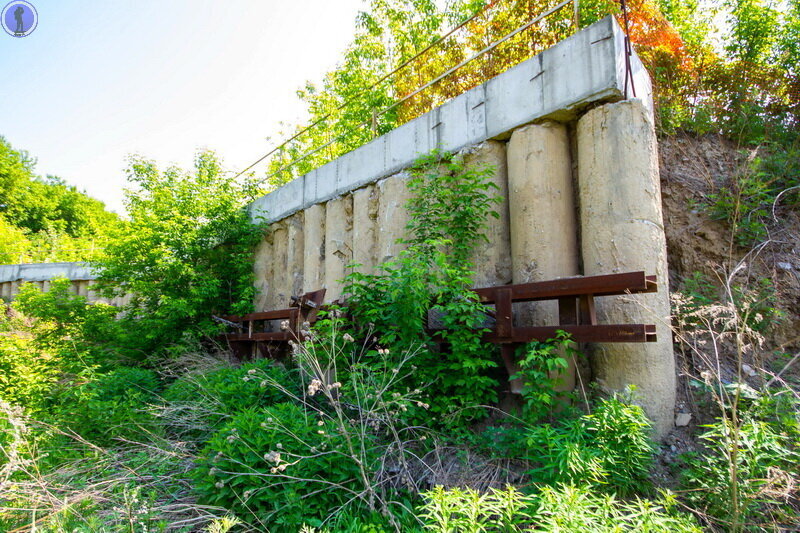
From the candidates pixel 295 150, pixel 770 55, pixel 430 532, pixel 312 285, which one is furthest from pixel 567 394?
pixel 295 150

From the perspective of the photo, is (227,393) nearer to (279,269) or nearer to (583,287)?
(279,269)

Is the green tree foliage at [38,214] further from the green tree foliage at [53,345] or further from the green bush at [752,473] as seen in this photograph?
the green bush at [752,473]

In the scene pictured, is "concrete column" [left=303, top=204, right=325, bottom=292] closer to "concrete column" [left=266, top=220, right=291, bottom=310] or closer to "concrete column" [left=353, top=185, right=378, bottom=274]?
"concrete column" [left=266, top=220, right=291, bottom=310]

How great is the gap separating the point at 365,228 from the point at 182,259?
4097 millimetres

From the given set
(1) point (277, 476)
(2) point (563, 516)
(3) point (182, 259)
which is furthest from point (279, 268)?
(2) point (563, 516)

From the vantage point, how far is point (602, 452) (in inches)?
115

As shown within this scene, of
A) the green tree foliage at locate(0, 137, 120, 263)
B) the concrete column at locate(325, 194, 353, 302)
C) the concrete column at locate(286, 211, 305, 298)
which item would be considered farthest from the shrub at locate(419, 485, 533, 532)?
the green tree foliage at locate(0, 137, 120, 263)

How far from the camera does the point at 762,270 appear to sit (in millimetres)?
4223

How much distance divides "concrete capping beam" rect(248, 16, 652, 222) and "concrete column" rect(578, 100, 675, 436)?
0.27 m

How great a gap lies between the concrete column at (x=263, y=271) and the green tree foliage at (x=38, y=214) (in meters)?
16.7

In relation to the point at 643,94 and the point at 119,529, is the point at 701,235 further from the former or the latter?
the point at 119,529

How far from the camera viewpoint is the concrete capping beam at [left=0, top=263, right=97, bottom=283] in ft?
50.2

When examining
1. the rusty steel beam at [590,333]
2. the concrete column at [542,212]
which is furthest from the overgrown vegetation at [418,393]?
the concrete column at [542,212]

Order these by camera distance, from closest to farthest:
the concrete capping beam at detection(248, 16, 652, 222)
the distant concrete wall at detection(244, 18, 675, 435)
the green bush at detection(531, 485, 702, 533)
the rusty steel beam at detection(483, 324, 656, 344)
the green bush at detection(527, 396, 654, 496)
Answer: the green bush at detection(531, 485, 702, 533), the green bush at detection(527, 396, 654, 496), the rusty steel beam at detection(483, 324, 656, 344), the distant concrete wall at detection(244, 18, 675, 435), the concrete capping beam at detection(248, 16, 652, 222)
